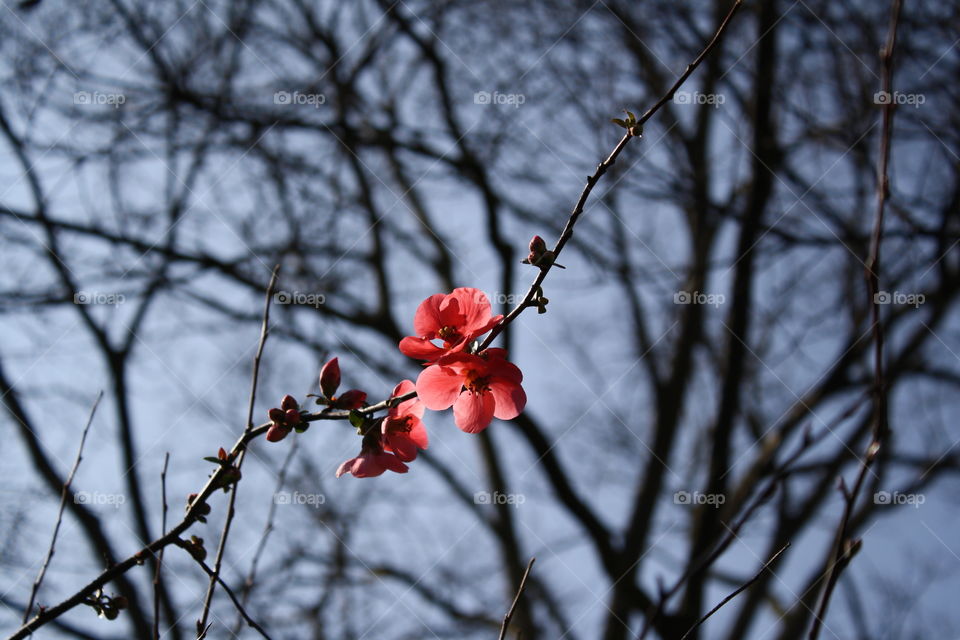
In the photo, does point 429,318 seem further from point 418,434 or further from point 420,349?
point 418,434

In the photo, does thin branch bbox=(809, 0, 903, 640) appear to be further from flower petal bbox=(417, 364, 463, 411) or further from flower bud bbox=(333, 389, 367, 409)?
flower bud bbox=(333, 389, 367, 409)

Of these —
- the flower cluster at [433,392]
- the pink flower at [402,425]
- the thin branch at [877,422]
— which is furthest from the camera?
the pink flower at [402,425]

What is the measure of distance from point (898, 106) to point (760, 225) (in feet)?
4.28

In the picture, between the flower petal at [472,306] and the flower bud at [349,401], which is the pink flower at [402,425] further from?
the flower petal at [472,306]

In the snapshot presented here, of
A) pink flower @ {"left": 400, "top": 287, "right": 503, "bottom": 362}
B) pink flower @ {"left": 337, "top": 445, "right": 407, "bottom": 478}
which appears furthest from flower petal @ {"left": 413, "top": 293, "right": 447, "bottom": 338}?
pink flower @ {"left": 337, "top": 445, "right": 407, "bottom": 478}

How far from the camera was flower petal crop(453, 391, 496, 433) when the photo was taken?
1.39 meters

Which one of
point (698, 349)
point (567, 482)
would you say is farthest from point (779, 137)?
point (567, 482)

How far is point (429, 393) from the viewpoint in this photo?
50.1 inches

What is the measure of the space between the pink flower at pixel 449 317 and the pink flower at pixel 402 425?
Result: 0.09 m

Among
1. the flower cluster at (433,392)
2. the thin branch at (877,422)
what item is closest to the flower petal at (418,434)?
the flower cluster at (433,392)

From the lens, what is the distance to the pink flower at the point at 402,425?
4.43 ft

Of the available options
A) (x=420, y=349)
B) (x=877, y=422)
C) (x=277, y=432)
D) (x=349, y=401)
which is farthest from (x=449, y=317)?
(x=877, y=422)

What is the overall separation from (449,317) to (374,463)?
0.32 m

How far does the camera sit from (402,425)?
138 cm
